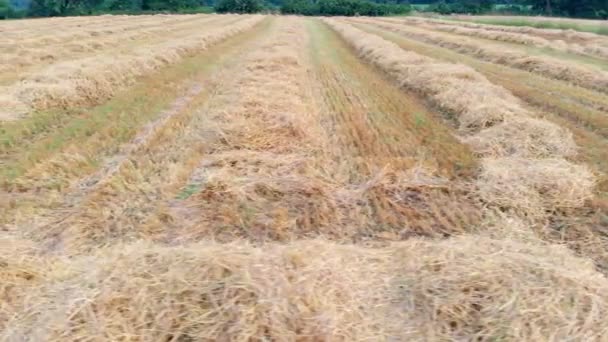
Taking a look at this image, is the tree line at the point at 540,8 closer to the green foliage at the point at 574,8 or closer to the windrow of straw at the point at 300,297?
the green foliage at the point at 574,8

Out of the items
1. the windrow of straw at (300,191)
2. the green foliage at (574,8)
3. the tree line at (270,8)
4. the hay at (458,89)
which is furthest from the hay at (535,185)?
the tree line at (270,8)

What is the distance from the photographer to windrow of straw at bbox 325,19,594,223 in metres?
6.36

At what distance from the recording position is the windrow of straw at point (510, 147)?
6.36m

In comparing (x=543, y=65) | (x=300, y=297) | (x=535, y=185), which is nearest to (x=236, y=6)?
(x=543, y=65)

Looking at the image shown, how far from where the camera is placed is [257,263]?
4.06 meters

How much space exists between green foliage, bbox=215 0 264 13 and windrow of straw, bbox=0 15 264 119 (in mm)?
59418

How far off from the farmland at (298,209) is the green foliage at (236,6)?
63308mm

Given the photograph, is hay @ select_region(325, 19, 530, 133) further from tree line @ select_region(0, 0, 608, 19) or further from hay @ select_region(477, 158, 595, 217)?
tree line @ select_region(0, 0, 608, 19)

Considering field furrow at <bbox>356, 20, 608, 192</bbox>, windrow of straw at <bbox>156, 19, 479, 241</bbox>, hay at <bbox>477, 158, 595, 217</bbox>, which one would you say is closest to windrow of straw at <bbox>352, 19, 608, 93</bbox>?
field furrow at <bbox>356, 20, 608, 192</bbox>

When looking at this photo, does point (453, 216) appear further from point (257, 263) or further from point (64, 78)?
point (64, 78)

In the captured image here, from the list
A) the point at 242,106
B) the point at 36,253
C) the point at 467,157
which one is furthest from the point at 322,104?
the point at 36,253

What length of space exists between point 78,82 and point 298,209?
27.5 feet

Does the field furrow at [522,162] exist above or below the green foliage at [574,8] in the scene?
below

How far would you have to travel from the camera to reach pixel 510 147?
814 cm
